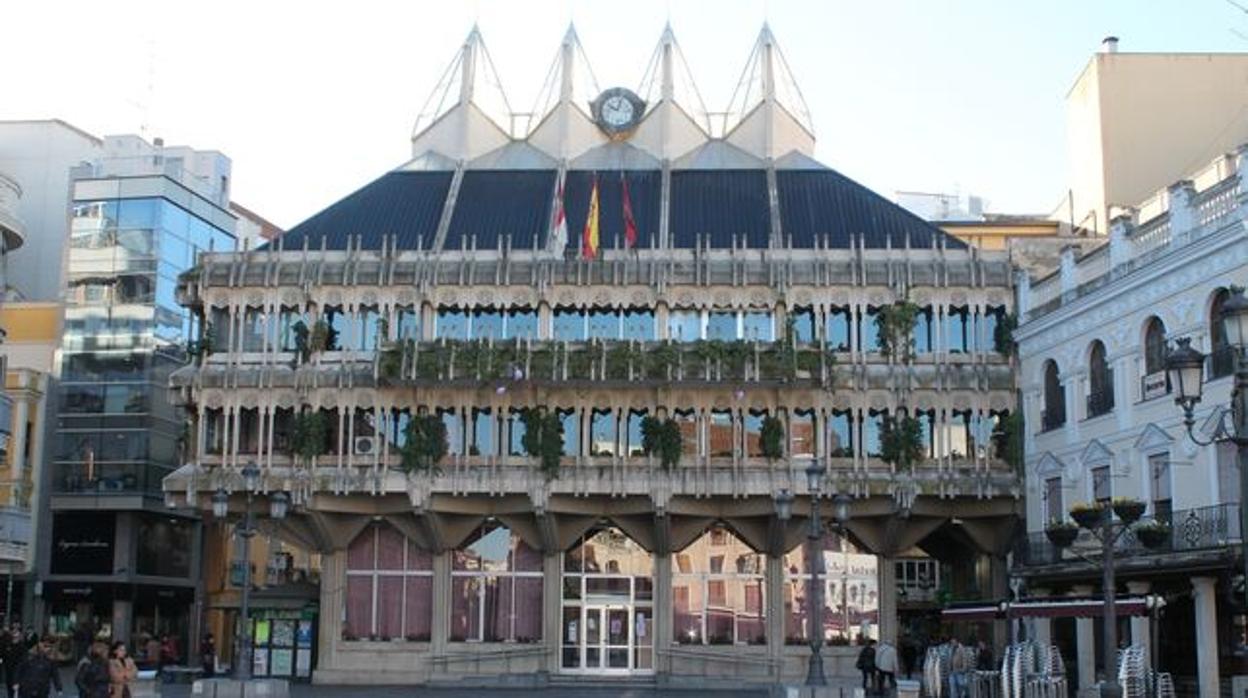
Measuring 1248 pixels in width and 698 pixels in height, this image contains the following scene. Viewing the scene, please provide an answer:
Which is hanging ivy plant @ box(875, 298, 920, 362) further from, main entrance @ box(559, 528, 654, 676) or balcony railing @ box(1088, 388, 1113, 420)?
main entrance @ box(559, 528, 654, 676)

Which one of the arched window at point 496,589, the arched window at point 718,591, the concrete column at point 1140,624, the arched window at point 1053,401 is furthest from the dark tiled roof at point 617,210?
the concrete column at point 1140,624

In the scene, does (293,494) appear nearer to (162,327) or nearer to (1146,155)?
(162,327)

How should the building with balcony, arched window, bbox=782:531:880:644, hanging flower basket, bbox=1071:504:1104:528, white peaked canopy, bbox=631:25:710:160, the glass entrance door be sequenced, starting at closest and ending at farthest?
hanging flower basket, bbox=1071:504:1104:528, the building with balcony, arched window, bbox=782:531:880:644, the glass entrance door, white peaked canopy, bbox=631:25:710:160

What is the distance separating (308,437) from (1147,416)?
1029 inches

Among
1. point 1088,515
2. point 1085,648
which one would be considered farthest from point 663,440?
point 1088,515

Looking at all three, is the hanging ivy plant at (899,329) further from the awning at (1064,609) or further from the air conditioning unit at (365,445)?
the air conditioning unit at (365,445)

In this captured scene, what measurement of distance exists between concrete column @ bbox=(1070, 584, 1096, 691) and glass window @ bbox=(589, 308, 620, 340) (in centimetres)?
1752

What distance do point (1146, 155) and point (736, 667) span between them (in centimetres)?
2376

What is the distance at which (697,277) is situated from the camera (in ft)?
169

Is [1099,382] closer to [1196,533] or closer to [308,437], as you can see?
[1196,533]

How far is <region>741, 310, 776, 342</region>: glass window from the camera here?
5150 cm

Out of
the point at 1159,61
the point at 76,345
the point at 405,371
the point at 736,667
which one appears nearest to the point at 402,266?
the point at 405,371

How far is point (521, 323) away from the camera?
52.1m

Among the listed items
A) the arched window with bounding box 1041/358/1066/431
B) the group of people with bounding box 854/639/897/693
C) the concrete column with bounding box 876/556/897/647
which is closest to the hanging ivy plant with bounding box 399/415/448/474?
the group of people with bounding box 854/639/897/693
